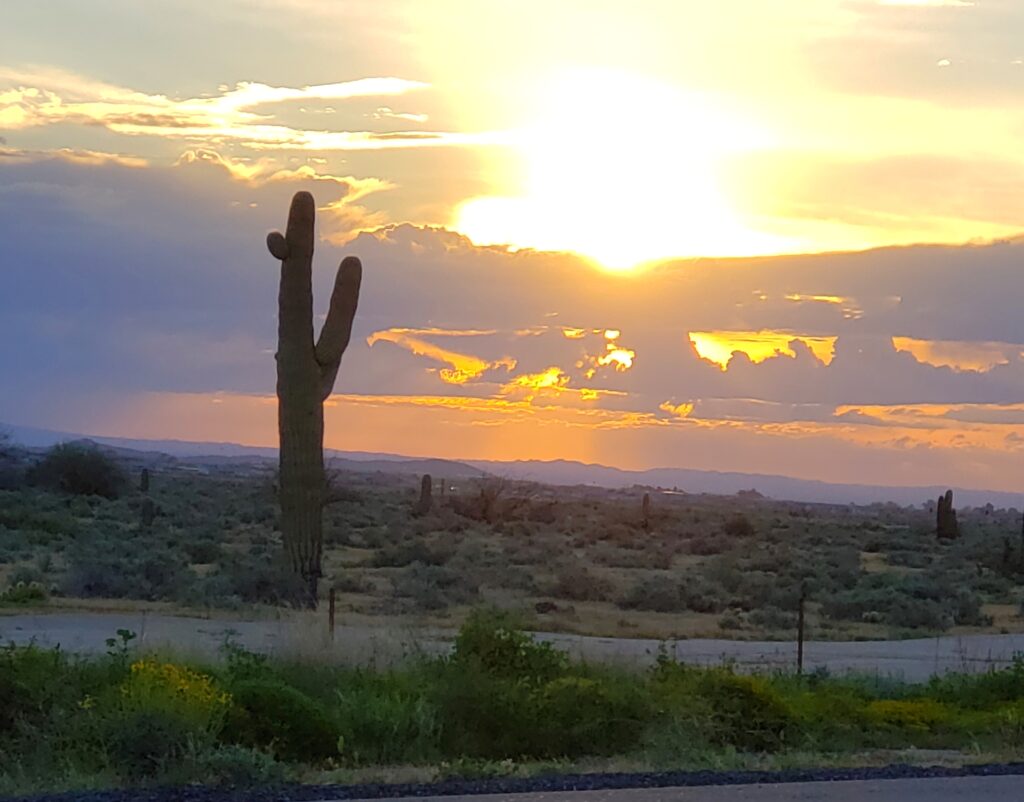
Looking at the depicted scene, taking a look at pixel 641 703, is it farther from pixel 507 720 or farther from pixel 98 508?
pixel 98 508

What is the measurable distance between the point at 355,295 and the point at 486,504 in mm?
40247

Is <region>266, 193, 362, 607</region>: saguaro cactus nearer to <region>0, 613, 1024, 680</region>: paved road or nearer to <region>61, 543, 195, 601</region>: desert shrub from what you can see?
<region>0, 613, 1024, 680</region>: paved road

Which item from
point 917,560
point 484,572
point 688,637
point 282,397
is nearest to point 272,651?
point 282,397

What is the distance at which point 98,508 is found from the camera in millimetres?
61938

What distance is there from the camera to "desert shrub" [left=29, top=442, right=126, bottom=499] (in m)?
70.7

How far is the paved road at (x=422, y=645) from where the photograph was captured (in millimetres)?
18359

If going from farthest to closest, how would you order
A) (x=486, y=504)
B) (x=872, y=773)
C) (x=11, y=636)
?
(x=486, y=504)
(x=11, y=636)
(x=872, y=773)

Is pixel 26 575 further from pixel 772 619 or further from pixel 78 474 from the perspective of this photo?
pixel 78 474

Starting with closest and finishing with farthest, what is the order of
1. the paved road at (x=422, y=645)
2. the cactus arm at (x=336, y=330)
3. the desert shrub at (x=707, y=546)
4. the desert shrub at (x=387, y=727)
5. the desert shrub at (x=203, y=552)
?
the desert shrub at (x=387, y=727) → the paved road at (x=422, y=645) → the cactus arm at (x=336, y=330) → the desert shrub at (x=203, y=552) → the desert shrub at (x=707, y=546)

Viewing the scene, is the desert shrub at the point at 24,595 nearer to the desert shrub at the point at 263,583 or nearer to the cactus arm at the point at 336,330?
the desert shrub at the point at 263,583

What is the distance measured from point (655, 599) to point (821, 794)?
25.9m

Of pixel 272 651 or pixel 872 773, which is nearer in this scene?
pixel 872 773

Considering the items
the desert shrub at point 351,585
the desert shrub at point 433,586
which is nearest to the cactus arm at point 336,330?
the desert shrub at point 433,586

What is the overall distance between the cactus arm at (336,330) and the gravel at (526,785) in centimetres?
1749
